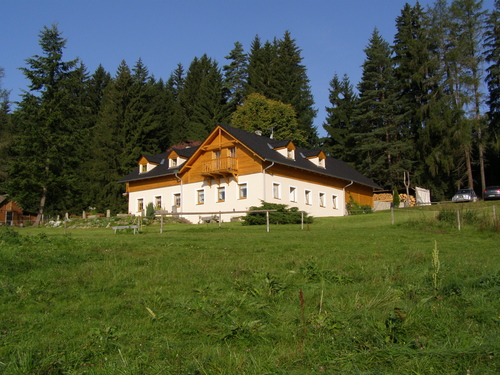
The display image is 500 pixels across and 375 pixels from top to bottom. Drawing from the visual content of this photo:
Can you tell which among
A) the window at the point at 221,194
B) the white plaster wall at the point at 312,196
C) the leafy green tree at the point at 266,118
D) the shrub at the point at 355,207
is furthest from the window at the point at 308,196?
the leafy green tree at the point at 266,118

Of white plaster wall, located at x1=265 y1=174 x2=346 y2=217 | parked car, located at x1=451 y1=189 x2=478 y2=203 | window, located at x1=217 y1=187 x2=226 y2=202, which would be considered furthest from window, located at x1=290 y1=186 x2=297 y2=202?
parked car, located at x1=451 y1=189 x2=478 y2=203

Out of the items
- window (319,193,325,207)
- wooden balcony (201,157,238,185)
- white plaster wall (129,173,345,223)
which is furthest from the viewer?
window (319,193,325,207)

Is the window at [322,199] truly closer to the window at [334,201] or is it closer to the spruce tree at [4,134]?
the window at [334,201]

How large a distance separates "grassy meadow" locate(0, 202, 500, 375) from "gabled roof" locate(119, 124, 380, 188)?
2442 centimetres

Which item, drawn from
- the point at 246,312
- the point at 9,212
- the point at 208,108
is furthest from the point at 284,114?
the point at 246,312

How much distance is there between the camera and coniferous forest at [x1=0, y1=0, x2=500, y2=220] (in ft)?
149

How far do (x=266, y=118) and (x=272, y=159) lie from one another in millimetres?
20492

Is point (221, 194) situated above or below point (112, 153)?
below

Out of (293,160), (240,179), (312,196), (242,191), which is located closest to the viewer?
(240,179)

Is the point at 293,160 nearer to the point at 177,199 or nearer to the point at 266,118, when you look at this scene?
the point at 177,199

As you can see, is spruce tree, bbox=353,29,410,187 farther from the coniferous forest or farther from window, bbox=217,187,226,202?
window, bbox=217,187,226,202

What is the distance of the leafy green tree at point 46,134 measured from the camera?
143ft

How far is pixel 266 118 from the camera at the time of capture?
56.4m

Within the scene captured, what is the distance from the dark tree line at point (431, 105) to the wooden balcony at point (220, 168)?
1993 centimetres
